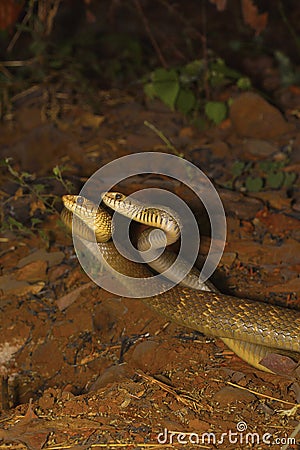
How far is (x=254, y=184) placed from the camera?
5336 mm

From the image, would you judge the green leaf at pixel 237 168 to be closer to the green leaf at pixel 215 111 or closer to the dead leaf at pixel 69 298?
the green leaf at pixel 215 111

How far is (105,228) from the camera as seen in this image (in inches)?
155

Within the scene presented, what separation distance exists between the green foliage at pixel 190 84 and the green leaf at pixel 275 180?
1.21 metres

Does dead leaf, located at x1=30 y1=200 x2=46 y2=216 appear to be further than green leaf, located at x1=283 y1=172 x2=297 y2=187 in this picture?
No

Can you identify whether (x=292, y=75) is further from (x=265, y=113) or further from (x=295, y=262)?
(x=295, y=262)

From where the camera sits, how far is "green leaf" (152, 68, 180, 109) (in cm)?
633

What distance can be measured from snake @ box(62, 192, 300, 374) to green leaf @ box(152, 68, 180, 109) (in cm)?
251

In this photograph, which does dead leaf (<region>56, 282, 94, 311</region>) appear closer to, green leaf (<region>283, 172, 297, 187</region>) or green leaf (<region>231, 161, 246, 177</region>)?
green leaf (<region>231, 161, 246, 177</region>)

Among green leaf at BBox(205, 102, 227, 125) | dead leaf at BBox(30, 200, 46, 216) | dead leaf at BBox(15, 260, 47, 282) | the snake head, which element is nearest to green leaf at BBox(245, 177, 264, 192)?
green leaf at BBox(205, 102, 227, 125)

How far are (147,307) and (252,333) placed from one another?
0.80 m

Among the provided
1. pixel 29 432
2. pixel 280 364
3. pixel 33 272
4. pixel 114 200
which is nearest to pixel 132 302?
pixel 114 200

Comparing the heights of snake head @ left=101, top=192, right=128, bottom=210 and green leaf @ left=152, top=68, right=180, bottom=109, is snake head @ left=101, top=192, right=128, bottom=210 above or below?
above

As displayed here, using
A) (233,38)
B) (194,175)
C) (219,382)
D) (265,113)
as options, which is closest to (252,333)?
(219,382)

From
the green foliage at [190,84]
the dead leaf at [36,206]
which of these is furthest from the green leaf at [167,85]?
the dead leaf at [36,206]
